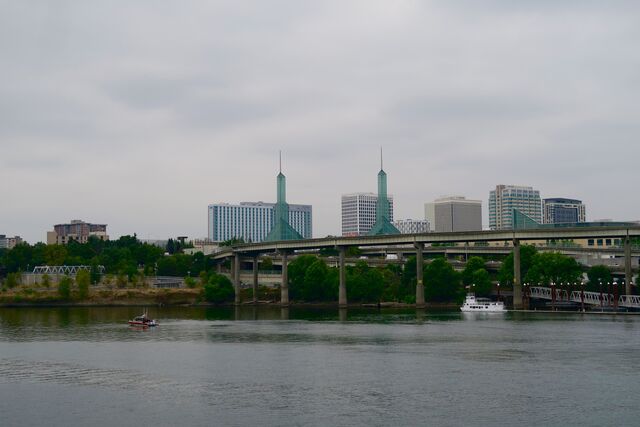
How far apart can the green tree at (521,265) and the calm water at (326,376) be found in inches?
2411

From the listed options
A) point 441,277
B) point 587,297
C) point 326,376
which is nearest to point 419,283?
point 441,277

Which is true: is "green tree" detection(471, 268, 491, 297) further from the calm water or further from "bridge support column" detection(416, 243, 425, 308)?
the calm water

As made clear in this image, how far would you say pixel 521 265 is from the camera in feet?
641

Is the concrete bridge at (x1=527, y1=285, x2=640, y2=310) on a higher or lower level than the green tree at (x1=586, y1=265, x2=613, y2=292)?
lower

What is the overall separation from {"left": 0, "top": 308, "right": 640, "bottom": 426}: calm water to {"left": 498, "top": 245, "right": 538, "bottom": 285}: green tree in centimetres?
6124

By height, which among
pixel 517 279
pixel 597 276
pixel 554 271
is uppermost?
pixel 554 271

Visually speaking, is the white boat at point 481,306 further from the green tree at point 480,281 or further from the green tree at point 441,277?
the green tree at point 441,277

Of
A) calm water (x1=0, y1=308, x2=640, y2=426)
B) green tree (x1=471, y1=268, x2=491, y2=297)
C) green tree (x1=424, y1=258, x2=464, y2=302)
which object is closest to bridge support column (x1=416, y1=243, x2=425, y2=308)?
green tree (x1=424, y1=258, x2=464, y2=302)

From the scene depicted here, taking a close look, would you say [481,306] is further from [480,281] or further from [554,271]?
[480,281]

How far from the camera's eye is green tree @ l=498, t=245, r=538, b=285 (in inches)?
7549

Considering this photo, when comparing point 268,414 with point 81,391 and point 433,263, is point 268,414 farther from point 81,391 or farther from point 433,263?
point 433,263

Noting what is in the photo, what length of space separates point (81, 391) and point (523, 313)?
4541 inches

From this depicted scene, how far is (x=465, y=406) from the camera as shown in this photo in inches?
2435

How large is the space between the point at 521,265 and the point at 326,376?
12735 cm
